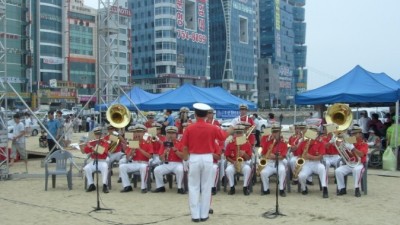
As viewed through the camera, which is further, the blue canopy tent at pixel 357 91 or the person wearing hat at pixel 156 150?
the blue canopy tent at pixel 357 91

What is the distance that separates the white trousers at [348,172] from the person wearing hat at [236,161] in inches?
67.6

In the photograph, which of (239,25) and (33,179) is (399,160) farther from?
(239,25)

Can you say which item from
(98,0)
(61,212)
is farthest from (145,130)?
(98,0)

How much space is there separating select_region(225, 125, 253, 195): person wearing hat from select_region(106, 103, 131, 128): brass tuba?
9.71 ft

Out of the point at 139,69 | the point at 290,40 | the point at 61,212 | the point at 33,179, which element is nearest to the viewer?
the point at 61,212

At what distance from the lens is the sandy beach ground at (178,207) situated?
23.6ft

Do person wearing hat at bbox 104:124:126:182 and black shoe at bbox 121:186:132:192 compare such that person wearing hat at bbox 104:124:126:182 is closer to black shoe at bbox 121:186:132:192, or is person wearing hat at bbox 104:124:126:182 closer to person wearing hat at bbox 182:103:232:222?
black shoe at bbox 121:186:132:192

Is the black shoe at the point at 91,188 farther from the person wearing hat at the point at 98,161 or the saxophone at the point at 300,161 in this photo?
the saxophone at the point at 300,161

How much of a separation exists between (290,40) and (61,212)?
132 meters

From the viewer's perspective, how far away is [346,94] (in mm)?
13055

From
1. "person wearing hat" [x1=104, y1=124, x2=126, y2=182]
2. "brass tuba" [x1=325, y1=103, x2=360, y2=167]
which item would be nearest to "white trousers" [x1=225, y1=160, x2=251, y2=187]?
"brass tuba" [x1=325, y1=103, x2=360, y2=167]

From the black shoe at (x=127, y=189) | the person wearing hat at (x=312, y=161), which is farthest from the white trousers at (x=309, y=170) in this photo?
the black shoe at (x=127, y=189)

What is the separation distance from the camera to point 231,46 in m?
108

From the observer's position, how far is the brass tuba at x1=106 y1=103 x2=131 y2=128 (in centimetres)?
1119
